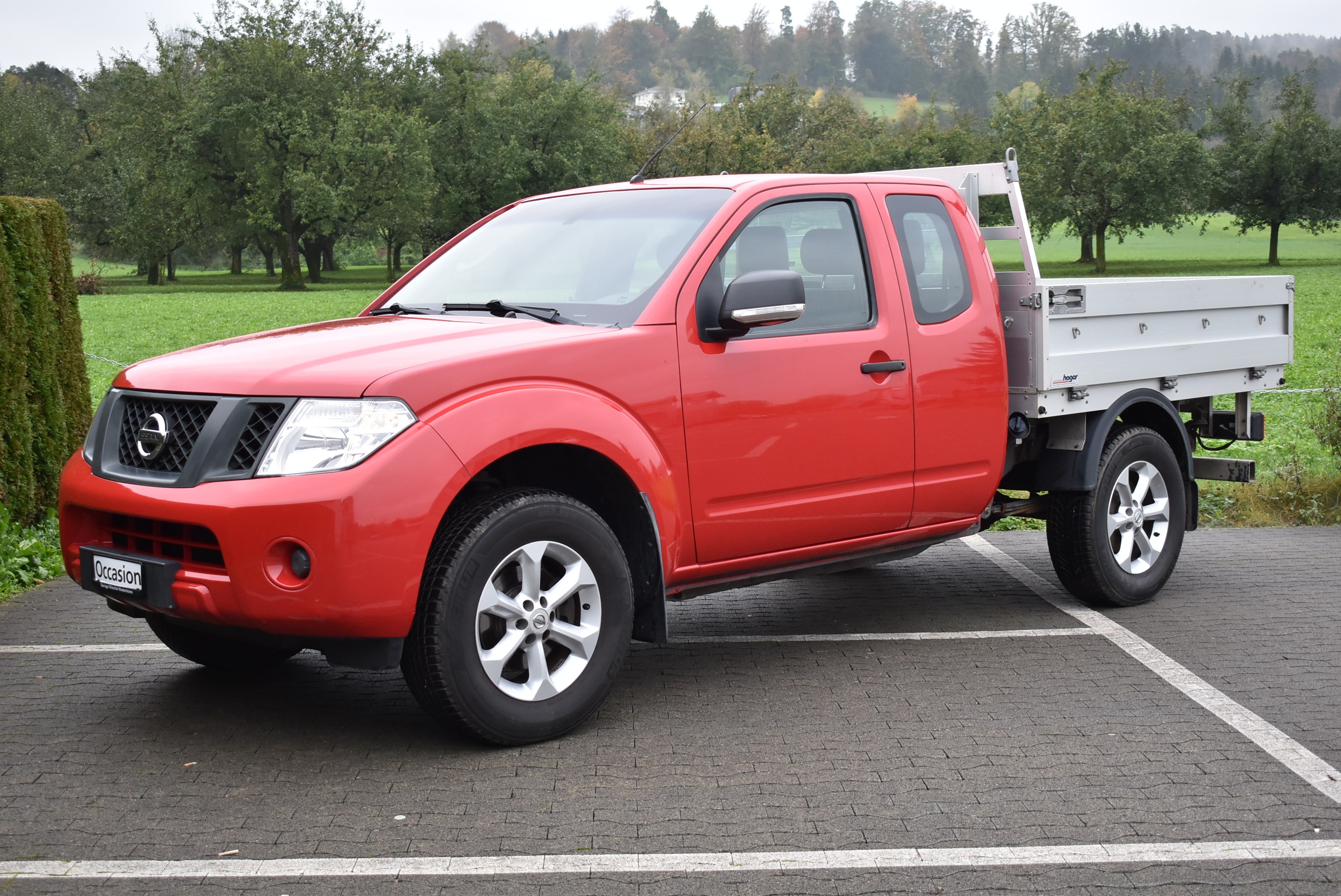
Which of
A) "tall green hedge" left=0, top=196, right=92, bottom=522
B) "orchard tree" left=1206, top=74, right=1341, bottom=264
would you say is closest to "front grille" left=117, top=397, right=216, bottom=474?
"tall green hedge" left=0, top=196, right=92, bottom=522

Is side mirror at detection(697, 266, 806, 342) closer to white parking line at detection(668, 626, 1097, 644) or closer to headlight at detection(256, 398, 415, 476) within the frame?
headlight at detection(256, 398, 415, 476)

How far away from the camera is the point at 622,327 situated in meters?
4.92

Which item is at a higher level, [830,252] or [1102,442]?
[830,252]

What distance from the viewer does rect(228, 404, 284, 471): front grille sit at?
4238 mm

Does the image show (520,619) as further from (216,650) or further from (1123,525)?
(1123,525)

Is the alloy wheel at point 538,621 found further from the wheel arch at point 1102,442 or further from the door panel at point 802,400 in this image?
the wheel arch at point 1102,442

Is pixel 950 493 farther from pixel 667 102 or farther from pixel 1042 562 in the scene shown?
pixel 667 102

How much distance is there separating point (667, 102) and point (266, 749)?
141 meters

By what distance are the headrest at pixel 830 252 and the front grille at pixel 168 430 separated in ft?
8.24

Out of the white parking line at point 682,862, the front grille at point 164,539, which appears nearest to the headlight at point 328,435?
the front grille at point 164,539

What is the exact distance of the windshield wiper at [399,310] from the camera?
5.49m

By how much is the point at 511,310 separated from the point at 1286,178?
72.6m

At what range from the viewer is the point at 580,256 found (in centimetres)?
543

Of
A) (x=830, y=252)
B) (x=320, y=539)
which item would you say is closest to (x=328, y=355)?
(x=320, y=539)
